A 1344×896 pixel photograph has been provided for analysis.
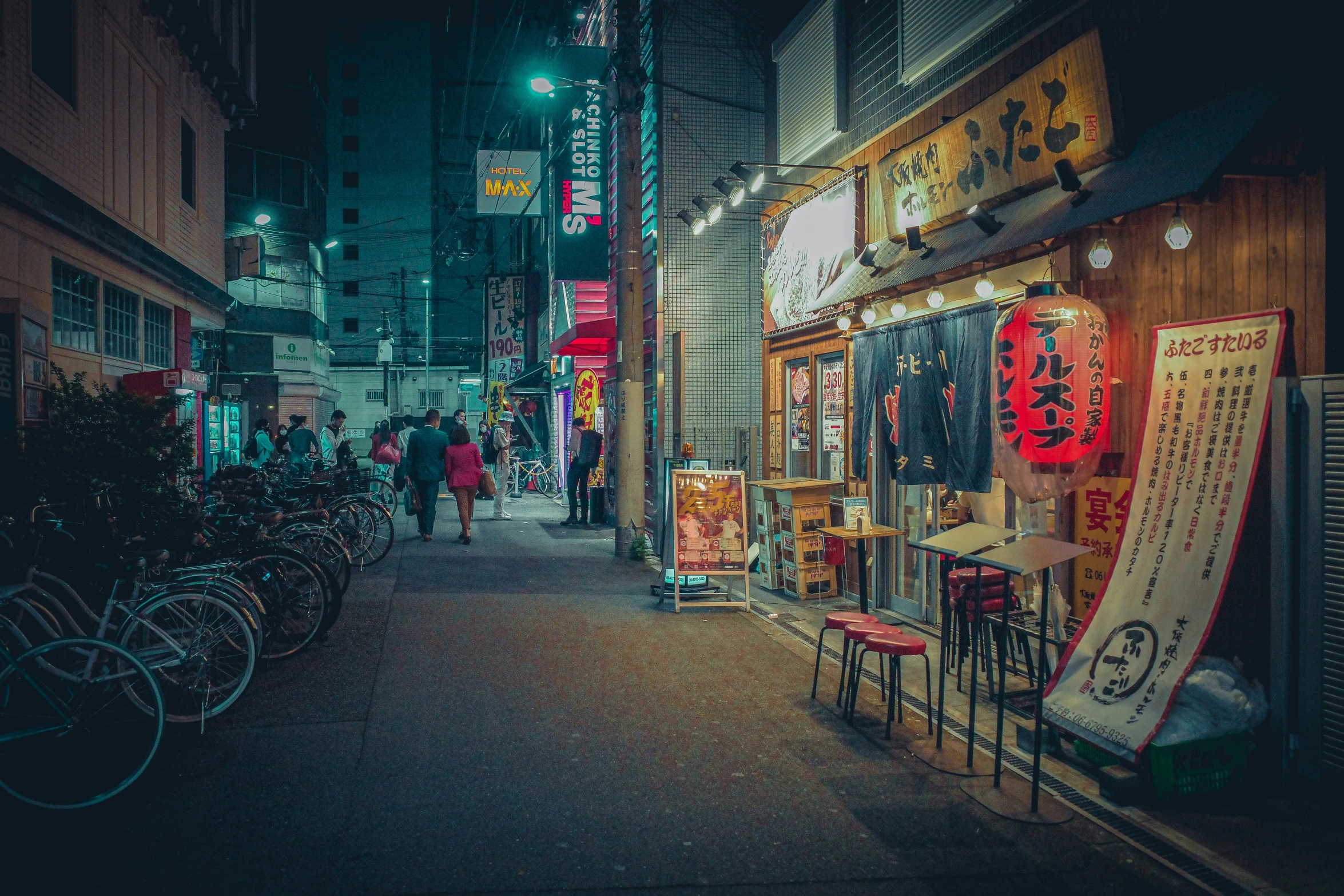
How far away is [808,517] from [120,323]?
39.4 feet

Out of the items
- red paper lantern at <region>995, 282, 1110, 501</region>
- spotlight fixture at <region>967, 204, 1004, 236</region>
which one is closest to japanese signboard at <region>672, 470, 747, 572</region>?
spotlight fixture at <region>967, 204, 1004, 236</region>

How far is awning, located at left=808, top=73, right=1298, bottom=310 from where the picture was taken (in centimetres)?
503

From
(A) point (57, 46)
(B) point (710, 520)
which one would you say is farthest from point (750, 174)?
(A) point (57, 46)

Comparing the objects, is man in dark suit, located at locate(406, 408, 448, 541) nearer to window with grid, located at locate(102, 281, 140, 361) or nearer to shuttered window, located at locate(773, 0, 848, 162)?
window with grid, located at locate(102, 281, 140, 361)

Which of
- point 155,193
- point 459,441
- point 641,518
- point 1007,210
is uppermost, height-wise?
point 155,193

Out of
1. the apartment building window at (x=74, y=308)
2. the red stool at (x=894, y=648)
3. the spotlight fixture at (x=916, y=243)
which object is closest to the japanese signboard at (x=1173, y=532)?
the red stool at (x=894, y=648)

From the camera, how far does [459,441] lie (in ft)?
53.7

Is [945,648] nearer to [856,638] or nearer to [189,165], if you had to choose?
[856,638]

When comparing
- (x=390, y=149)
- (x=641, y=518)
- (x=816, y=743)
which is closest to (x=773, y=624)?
(x=816, y=743)

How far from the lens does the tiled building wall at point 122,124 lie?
10.5 metres

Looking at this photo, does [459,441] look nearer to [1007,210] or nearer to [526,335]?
[1007,210]

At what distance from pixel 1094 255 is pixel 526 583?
808 centimetres

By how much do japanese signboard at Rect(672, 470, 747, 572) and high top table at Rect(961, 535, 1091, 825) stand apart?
196 inches

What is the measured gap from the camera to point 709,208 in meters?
13.0
